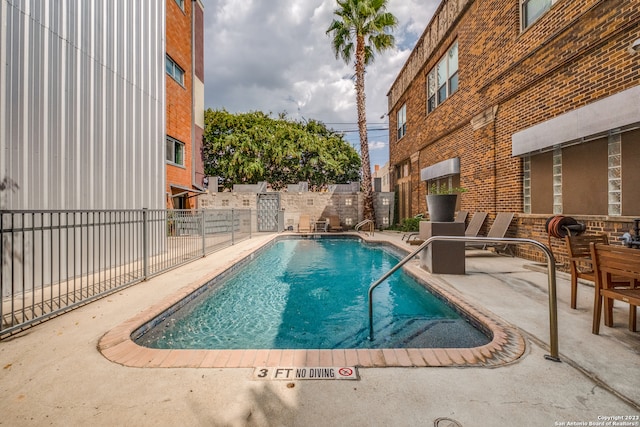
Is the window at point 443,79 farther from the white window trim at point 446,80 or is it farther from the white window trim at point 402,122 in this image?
the white window trim at point 402,122

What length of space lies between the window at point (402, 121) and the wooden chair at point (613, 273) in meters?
12.8

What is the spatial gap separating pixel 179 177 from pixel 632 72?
12.9 metres

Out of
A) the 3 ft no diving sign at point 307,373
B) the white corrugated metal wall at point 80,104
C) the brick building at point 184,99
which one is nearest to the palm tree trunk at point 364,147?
the brick building at point 184,99

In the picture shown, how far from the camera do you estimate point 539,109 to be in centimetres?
595

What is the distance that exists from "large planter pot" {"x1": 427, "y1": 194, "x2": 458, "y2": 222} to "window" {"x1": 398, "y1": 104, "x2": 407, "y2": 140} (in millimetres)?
9954

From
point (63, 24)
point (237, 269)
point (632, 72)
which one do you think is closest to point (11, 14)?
point (63, 24)

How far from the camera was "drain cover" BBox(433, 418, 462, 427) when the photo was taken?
157cm

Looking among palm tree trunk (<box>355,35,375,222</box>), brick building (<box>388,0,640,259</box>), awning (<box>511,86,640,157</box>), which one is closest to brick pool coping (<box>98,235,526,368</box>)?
brick building (<box>388,0,640,259</box>)

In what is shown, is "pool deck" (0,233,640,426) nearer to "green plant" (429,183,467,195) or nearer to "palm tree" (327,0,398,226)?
"green plant" (429,183,467,195)

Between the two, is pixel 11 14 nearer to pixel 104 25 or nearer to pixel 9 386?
pixel 104 25

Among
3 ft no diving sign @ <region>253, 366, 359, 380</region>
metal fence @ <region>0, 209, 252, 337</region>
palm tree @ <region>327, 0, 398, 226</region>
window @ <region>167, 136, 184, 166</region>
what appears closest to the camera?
3 ft no diving sign @ <region>253, 366, 359, 380</region>

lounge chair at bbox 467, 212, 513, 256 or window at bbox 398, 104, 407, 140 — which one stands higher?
window at bbox 398, 104, 407, 140

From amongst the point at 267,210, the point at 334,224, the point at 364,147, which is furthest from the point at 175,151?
the point at 364,147

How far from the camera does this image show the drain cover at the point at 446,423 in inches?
61.6
